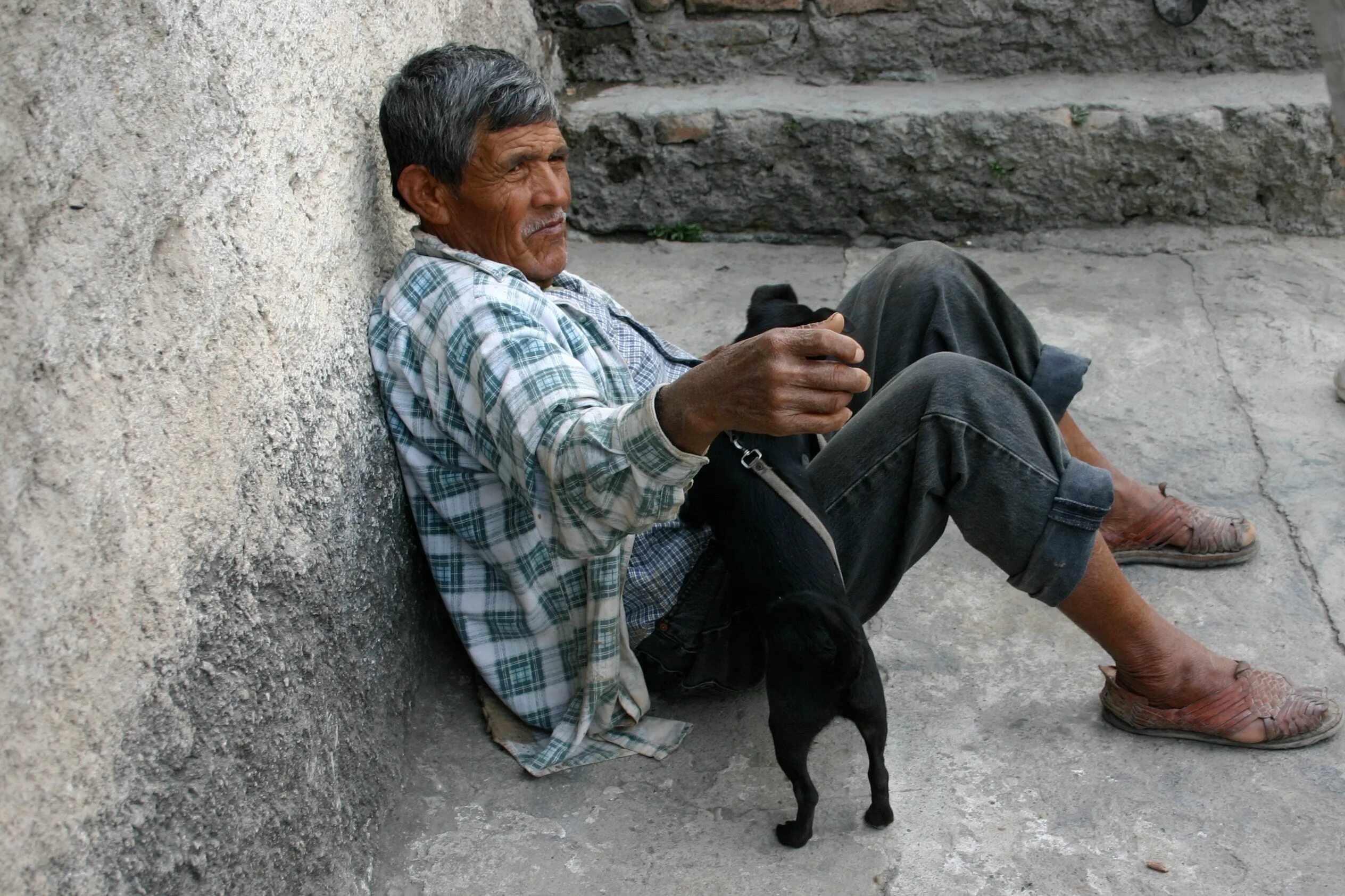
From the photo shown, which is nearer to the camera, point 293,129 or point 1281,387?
point 293,129

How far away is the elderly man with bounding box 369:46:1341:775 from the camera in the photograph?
2016mm

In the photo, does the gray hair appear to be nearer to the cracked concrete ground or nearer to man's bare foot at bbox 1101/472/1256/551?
the cracked concrete ground

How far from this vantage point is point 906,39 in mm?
4285

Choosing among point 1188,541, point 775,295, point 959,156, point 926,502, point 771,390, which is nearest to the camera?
point 771,390

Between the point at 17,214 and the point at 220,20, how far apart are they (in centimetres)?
58

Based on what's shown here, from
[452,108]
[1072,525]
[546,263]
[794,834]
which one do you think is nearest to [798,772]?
[794,834]

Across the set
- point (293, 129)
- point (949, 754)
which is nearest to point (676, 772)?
point (949, 754)

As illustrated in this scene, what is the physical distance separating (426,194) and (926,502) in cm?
105

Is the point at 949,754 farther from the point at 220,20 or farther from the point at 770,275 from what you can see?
the point at 770,275

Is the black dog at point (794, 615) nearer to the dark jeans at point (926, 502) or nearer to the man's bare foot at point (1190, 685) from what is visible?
the dark jeans at point (926, 502)

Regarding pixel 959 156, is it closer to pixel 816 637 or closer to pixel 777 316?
pixel 777 316

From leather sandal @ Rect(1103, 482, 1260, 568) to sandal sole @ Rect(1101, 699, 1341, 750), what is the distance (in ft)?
1.66

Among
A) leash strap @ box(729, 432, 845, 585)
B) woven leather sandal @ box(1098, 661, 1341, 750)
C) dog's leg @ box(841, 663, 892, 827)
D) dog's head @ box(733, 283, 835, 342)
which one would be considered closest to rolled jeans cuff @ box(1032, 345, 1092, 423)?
dog's head @ box(733, 283, 835, 342)

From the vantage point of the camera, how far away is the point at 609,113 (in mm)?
4145
